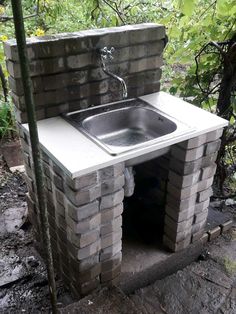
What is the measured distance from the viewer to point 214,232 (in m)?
2.84

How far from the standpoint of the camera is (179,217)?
97.6 inches

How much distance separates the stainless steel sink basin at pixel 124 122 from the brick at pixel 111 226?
0.49 m

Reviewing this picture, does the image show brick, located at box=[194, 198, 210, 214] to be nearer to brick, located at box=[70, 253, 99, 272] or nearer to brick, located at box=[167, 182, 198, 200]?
brick, located at box=[167, 182, 198, 200]

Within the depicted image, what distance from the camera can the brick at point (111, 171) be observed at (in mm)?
1917

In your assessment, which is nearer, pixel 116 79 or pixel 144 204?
pixel 116 79

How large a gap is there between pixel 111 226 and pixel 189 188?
2.04ft

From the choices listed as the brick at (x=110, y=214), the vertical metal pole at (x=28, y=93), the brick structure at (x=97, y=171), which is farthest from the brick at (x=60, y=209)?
the vertical metal pole at (x=28, y=93)

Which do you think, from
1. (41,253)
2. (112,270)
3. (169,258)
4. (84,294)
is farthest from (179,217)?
(41,253)

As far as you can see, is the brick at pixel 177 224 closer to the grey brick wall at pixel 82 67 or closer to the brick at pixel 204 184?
the brick at pixel 204 184

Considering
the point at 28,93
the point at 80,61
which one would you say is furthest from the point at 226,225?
the point at 28,93

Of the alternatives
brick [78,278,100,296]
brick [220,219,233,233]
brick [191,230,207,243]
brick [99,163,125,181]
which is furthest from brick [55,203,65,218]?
brick [220,219,233,233]

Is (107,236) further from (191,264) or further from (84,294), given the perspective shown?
(191,264)

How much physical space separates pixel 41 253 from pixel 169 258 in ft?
3.06

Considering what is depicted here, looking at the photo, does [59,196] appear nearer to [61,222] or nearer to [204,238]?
[61,222]
